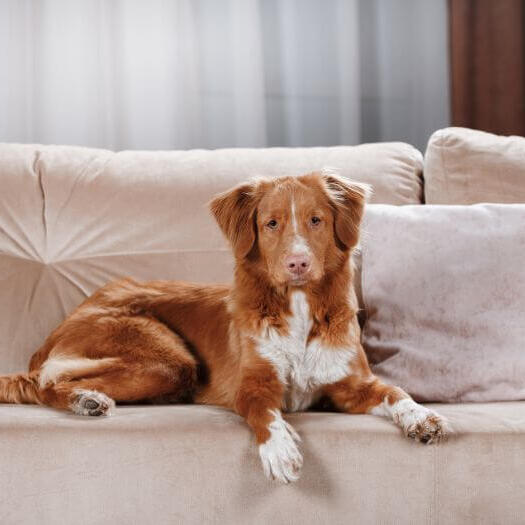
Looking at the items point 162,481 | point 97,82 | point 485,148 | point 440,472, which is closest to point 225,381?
point 162,481

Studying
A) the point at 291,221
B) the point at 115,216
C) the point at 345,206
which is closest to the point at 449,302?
the point at 345,206

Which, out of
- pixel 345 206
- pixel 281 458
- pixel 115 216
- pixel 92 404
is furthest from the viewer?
pixel 115 216

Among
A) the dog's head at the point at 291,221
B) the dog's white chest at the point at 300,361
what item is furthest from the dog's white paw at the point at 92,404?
the dog's head at the point at 291,221

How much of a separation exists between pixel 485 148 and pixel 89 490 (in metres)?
1.73

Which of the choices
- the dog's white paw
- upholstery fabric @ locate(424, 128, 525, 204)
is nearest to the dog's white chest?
the dog's white paw

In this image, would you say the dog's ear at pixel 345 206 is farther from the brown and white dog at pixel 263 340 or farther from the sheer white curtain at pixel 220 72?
the sheer white curtain at pixel 220 72

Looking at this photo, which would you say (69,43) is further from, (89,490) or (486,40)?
(89,490)

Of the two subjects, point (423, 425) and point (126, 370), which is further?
point (126, 370)

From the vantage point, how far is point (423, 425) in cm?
169

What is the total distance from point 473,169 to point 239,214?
3.14 feet

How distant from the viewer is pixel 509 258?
2166 millimetres

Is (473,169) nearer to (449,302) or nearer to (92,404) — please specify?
(449,302)

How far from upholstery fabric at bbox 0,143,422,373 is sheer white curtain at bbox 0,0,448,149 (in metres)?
0.93

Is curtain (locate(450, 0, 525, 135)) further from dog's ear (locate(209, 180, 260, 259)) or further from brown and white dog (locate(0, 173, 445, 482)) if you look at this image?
dog's ear (locate(209, 180, 260, 259))
